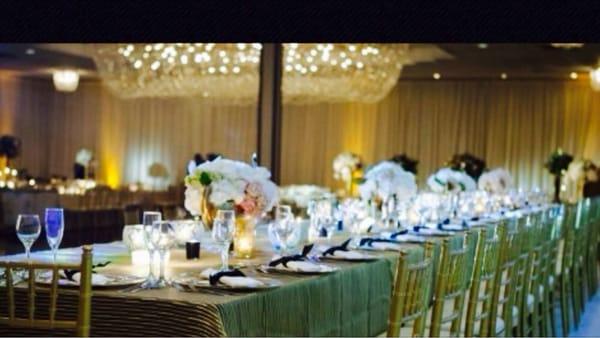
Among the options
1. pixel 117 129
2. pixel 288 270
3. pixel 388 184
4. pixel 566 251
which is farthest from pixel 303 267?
pixel 117 129

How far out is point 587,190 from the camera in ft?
43.4

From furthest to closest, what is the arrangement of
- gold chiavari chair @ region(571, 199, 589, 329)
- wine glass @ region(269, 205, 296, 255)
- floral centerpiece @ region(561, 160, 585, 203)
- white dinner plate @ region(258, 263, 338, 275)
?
1. floral centerpiece @ region(561, 160, 585, 203)
2. gold chiavari chair @ region(571, 199, 589, 329)
3. wine glass @ region(269, 205, 296, 255)
4. white dinner plate @ region(258, 263, 338, 275)

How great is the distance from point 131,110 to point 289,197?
786cm

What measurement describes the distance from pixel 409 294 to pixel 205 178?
4.26ft

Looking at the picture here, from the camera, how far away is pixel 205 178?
386 centimetres

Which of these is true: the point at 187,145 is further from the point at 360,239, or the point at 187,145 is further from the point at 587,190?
the point at 360,239

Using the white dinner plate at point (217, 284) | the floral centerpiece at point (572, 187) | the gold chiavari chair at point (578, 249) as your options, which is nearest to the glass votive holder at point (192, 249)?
the white dinner plate at point (217, 284)

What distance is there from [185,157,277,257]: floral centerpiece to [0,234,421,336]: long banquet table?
0.15 meters

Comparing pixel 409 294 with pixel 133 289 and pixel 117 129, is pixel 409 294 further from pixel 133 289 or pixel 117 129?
pixel 117 129

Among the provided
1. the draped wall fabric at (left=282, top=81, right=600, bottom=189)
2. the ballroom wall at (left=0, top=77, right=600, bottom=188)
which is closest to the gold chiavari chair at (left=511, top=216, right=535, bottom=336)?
the ballroom wall at (left=0, top=77, right=600, bottom=188)

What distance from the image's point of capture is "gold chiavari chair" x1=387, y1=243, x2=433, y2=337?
8.77 ft

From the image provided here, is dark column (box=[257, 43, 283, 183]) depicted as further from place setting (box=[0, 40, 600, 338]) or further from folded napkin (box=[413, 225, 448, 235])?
folded napkin (box=[413, 225, 448, 235])
